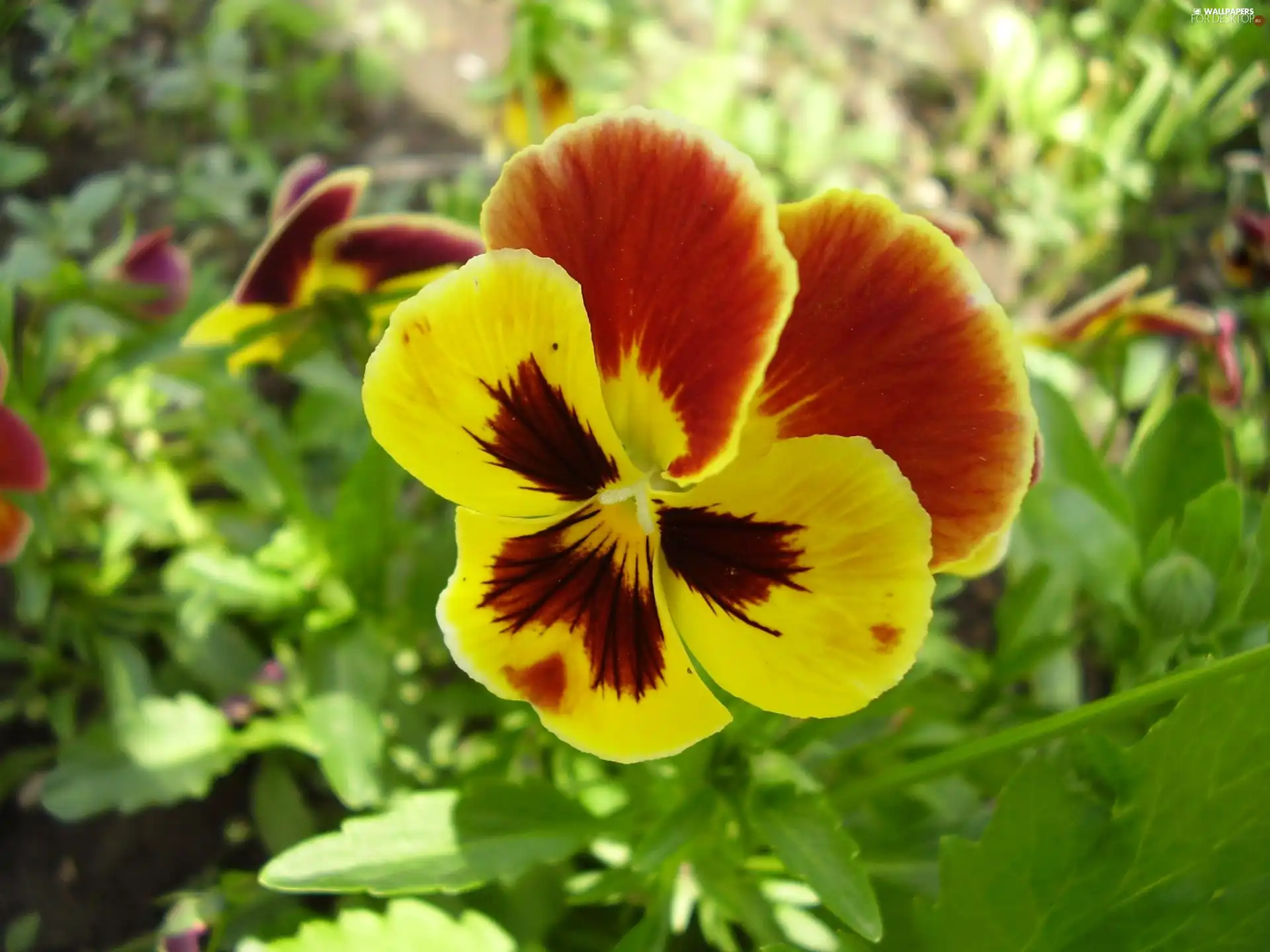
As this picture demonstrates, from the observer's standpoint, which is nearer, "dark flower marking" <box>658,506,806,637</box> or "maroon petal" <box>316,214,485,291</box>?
"dark flower marking" <box>658,506,806,637</box>

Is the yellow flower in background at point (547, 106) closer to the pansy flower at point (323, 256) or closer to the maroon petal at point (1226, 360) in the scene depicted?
the pansy flower at point (323, 256)

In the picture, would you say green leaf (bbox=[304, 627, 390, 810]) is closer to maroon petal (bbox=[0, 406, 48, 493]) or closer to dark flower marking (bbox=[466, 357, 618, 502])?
maroon petal (bbox=[0, 406, 48, 493])

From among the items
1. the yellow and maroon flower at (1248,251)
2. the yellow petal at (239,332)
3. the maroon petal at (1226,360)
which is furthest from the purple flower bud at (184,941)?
the yellow and maroon flower at (1248,251)

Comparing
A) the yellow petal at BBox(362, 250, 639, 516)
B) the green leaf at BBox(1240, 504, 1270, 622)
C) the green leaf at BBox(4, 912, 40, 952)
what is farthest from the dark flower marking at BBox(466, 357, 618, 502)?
Result: the green leaf at BBox(4, 912, 40, 952)

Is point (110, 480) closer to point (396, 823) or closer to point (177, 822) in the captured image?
point (177, 822)

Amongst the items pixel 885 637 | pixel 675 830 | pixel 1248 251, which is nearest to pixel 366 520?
pixel 675 830

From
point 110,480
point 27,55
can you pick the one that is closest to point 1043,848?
point 110,480

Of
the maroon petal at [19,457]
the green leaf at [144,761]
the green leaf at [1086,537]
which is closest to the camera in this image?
the green leaf at [1086,537]
